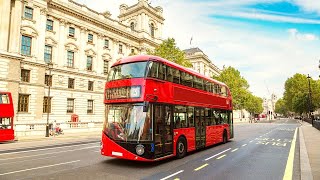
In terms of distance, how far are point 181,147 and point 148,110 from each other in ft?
10.6

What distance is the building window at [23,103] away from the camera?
101ft

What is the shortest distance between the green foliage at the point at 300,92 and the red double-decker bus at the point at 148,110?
7555 centimetres

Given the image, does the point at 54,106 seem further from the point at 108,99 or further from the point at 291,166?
the point at 291,166

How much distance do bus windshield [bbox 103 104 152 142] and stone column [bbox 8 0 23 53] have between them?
24844 millimetres

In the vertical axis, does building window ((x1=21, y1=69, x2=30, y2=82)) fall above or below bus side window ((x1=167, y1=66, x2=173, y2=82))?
above

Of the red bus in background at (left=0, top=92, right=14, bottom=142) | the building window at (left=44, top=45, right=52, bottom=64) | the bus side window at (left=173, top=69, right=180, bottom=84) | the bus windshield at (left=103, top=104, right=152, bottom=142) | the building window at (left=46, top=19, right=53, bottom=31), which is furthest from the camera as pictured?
the building window at (left=46, top=19, right=53, bottom=31)

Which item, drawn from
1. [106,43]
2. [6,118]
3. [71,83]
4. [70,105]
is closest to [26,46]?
[71,83]

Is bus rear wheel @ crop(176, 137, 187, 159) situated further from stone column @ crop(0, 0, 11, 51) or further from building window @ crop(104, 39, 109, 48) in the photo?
building window @ crop(104, 39, 109, 48)

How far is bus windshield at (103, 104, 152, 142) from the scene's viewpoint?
9836 millimetres

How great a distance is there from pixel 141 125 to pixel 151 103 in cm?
98

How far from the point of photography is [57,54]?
1423 inches

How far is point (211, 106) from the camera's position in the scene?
619 inches

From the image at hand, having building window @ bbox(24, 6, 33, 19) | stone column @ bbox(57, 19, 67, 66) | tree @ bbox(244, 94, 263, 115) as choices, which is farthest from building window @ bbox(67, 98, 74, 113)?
tree @ bbox(244, 94, 263, 115)

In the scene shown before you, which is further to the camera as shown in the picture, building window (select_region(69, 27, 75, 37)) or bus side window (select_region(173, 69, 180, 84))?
building window (select_region(69, 27, 75, 37))
